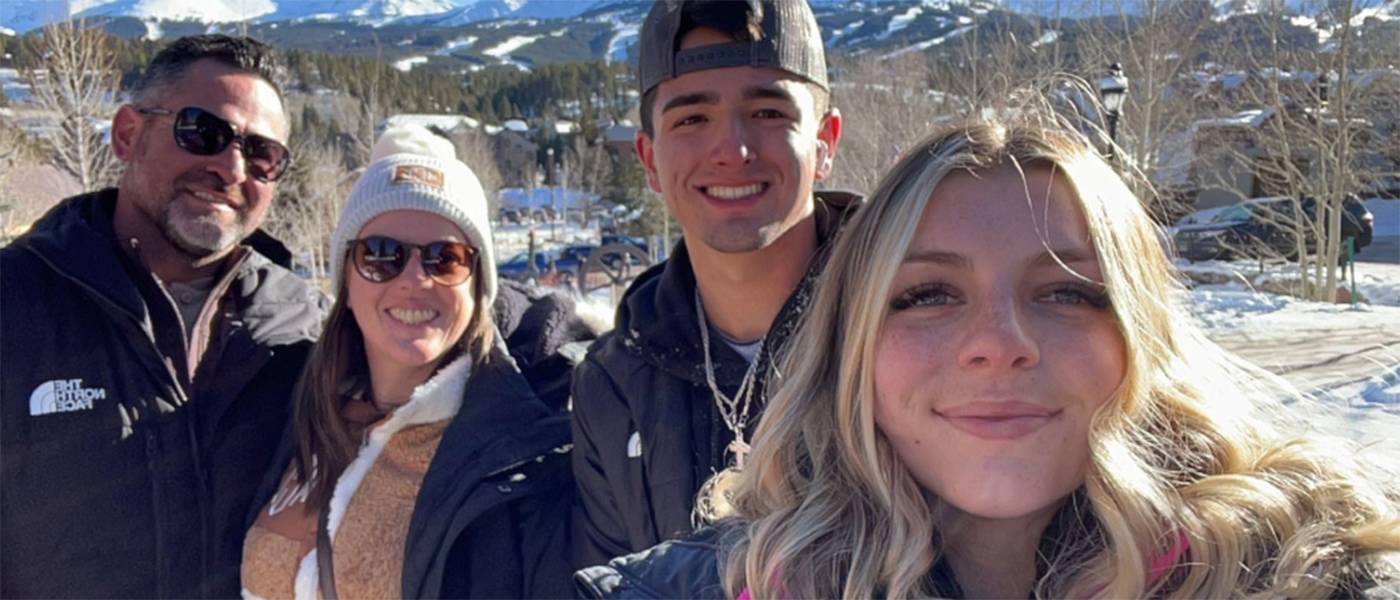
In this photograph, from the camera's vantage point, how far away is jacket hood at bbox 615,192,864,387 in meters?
2.42

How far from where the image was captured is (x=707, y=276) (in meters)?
2.57

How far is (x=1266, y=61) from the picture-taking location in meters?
18.3

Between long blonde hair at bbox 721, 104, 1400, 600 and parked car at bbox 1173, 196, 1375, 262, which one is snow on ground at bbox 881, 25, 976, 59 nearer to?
parked car at bbox 1173, 196, 1375, 262

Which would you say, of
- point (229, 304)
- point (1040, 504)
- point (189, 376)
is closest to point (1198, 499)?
point (1040, 504)

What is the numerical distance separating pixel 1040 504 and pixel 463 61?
638 feet

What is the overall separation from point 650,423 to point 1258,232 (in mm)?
26130

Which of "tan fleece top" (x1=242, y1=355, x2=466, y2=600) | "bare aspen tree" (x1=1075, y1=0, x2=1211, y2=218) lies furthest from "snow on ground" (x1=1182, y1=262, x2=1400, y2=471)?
"bare aspen tree" (x1=1075, y1=0, x2=1211, y2=218)

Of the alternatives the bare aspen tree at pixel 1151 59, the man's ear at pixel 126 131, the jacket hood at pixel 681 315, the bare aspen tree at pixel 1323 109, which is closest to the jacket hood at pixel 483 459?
the jacket hood at pixel 681 315

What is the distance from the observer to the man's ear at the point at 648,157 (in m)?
2.84

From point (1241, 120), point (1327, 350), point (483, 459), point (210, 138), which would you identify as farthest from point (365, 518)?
point (1241, 120)

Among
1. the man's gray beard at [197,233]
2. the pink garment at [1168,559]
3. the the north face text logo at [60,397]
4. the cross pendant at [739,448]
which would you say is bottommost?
the cross pendant at [739,448]

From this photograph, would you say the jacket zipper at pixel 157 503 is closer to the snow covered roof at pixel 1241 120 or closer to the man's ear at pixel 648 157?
the man's ear at pixel 648 157

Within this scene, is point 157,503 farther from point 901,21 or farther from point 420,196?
point 901,21

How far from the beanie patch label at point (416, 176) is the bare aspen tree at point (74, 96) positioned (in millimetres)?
17535
